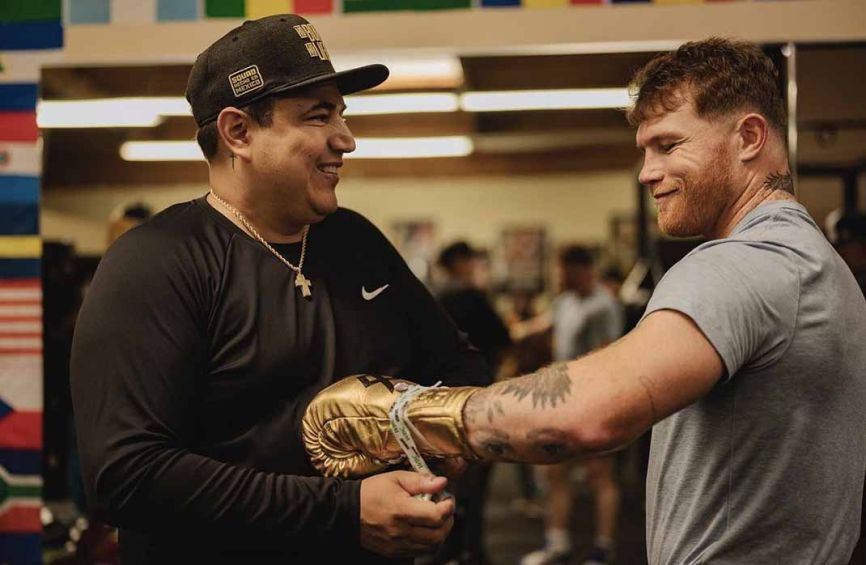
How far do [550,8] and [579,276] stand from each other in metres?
2.77

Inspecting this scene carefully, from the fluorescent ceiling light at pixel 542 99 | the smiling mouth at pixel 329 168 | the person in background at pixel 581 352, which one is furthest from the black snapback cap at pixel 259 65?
the fluorescent ceiling light at pixel 542 99

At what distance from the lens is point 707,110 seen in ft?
4.55

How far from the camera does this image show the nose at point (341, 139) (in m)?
1.62

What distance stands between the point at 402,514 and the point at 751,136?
802 mm

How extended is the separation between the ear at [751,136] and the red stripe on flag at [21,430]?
7.91ft

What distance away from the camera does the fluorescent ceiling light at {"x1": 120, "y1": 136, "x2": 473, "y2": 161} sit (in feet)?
26.2

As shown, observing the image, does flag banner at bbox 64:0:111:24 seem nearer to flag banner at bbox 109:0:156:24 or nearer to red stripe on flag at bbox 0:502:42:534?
flag banner at bbox 109:0:156:24

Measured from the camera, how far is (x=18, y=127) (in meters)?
2.88

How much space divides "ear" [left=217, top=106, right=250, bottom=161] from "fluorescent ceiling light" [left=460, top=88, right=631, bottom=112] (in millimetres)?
3641

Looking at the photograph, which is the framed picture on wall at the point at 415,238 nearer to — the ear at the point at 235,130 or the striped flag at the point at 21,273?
the striped flag at the point at 21,273

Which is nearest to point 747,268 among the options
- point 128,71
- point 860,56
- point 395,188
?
point 860,56

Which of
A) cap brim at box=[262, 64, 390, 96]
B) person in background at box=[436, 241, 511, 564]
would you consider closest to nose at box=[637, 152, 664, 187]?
cap brim at box=[262, 64, 390, 96]

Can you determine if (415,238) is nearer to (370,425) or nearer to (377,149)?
(377,149)

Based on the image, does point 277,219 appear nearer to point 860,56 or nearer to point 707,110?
point 707,110
